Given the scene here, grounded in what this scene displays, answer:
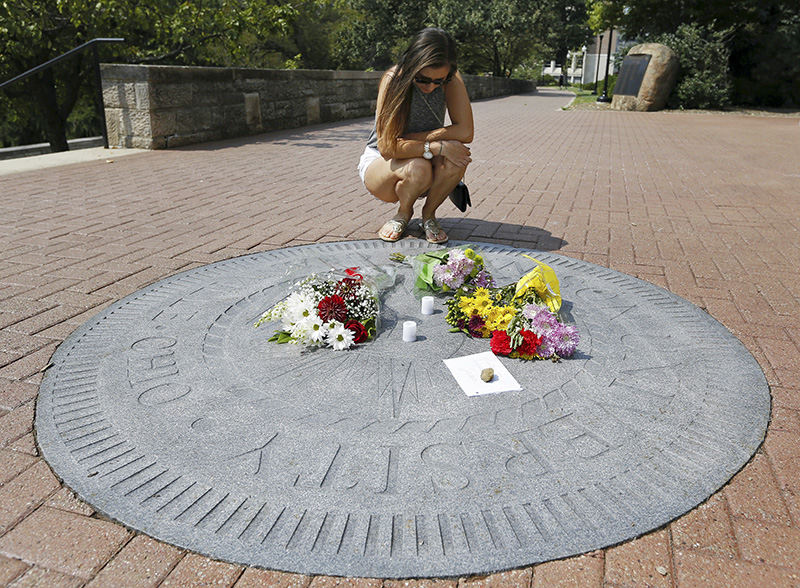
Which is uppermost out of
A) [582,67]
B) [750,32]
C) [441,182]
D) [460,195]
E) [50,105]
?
[750,32]

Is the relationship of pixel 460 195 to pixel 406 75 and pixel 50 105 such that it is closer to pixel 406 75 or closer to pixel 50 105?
pixel 406 75

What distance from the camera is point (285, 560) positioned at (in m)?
1.67

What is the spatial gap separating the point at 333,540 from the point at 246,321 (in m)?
1.57

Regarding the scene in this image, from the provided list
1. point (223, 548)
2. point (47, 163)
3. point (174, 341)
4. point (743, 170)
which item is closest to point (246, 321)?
point (174, 341)

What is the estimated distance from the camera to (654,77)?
1970cm

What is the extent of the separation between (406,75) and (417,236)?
1191 millimetres

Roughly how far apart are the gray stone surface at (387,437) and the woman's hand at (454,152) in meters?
1.49

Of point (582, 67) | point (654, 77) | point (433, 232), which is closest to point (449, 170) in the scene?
point (433, 232)

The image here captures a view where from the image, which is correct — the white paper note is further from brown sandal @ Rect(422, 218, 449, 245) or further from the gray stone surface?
brown sandal @ Rect(422, 218, 449, 245)

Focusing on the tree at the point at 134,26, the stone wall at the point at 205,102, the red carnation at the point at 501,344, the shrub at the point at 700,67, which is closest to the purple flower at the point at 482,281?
the red carnation at the point at 501,344

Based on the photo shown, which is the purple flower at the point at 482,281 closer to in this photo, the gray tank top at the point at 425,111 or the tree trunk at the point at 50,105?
the gray tank top at the point at 425,111

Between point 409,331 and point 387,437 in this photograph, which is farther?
point 409,331

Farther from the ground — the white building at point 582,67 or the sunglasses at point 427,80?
the white building at point 582,67

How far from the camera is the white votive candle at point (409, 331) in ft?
9.50
